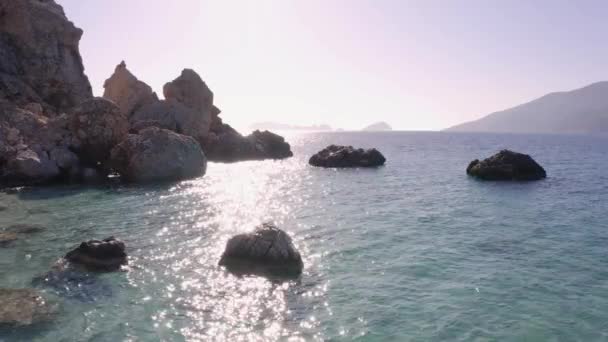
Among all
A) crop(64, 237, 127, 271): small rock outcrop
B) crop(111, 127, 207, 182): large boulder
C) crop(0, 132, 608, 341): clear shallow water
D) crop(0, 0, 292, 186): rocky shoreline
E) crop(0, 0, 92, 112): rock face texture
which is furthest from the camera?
crop(0, 0, 92, 112): rock face texture

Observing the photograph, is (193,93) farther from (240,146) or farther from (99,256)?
(99,256)

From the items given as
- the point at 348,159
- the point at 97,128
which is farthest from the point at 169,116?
the point at 348,159

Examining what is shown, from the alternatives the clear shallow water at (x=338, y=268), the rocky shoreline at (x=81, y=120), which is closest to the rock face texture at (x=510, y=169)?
the clear shallow water at (x=338, y=268)

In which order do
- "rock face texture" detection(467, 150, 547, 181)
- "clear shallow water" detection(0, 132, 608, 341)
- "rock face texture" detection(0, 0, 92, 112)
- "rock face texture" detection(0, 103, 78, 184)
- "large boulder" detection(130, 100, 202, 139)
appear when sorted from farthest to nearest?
1. "large boulder" detection(130, 100, 202, 139)
2. "rock face texture" detection(0, 0, 92, 112)
3. "rock face texture" detection(467, 150, 547, 181)
4. "rock face texture" detection(0, 103, 78, 184)
5. "clear shallow water" detection(0, 132, 608, 341)

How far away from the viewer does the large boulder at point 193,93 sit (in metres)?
61.6

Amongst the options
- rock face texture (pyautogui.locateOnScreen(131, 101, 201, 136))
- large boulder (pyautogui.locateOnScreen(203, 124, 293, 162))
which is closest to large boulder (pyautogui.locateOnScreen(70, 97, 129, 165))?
rock face texture (pyautogui.locateOnScreen(131, 101, 201, 136))

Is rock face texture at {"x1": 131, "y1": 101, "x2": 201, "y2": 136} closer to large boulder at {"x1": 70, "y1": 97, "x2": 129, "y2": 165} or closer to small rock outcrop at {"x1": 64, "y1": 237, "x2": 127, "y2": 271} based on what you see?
large boulder at {"x1": 70, "y1": 97, "x2": 129, "y2": 165}

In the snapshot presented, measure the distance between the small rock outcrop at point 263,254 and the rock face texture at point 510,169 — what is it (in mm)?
32148

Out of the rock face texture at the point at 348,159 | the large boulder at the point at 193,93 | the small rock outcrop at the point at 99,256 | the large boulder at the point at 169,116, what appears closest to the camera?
the small rock outcrop at the point at 99,256

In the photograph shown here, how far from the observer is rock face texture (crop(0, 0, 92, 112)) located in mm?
49375

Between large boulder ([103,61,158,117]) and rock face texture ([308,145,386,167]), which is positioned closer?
rock face texture ([308,145,386,167])

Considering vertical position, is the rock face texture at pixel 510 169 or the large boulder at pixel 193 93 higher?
the large boulder at pixel 193 93

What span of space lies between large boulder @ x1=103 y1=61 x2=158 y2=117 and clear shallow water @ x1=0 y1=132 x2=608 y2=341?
88.4ft

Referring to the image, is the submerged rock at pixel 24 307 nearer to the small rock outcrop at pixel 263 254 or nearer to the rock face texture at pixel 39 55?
the small rock outcrop at pixel 263 254
